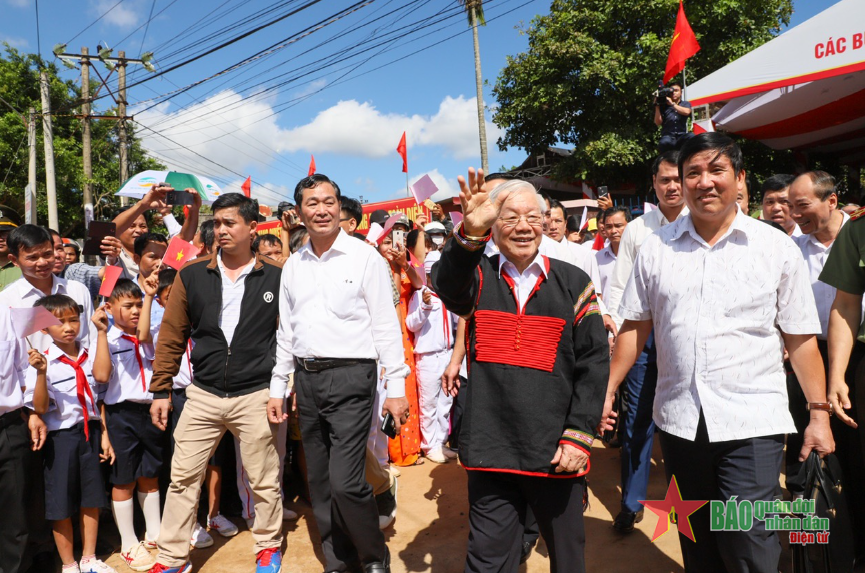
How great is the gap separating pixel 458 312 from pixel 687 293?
92 cm

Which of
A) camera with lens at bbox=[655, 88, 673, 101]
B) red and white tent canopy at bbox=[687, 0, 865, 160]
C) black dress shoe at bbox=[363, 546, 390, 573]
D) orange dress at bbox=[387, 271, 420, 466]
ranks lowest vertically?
black dress shoe at bbox=[363, 546, 390, 573]

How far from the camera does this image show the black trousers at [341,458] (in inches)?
119

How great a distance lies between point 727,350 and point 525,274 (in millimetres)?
827

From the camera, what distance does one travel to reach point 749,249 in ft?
7.29

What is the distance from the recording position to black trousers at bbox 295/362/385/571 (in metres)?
3.03

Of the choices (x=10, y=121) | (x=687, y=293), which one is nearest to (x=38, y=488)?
(x=687, y=293)

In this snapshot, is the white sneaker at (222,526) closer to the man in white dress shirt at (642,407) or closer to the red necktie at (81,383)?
the red necktie at (81,383)

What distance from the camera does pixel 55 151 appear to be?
59.1 feet

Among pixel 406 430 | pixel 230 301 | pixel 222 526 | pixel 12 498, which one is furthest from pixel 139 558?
pixel 406 430

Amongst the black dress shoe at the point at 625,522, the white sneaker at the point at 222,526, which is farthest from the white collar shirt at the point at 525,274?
the white sneaker at the point at 222,526

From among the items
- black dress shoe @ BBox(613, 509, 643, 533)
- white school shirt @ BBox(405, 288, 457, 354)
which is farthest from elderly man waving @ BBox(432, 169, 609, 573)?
white school shirt @ BBox(405, 288, 457, 354)

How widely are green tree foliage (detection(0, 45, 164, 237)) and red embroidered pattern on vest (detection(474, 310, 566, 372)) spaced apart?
59.9 feet

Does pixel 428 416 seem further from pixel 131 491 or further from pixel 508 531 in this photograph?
pixel 508 531

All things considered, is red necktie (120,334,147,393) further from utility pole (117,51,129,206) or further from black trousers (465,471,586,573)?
utility pole (117,51,129,206)
